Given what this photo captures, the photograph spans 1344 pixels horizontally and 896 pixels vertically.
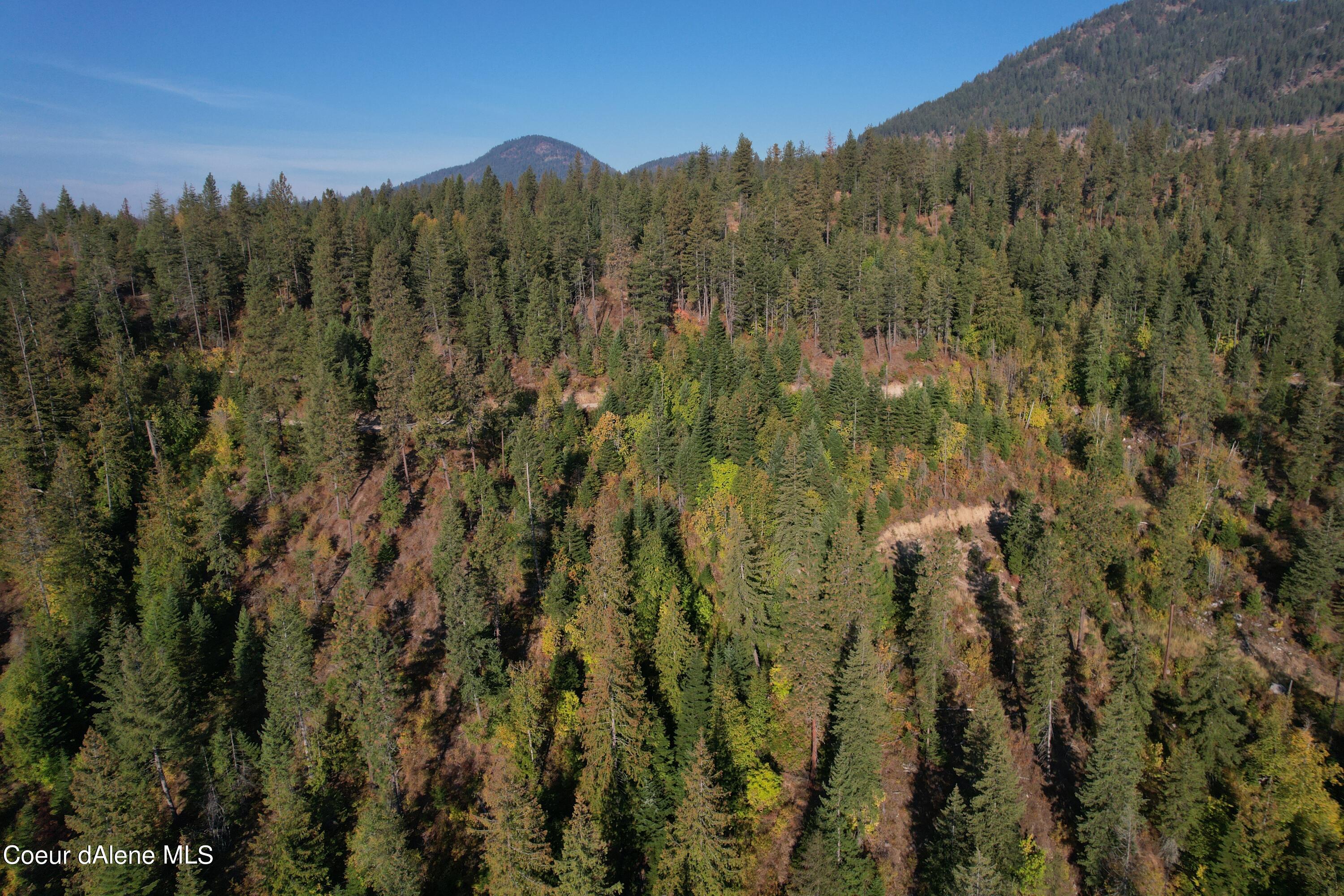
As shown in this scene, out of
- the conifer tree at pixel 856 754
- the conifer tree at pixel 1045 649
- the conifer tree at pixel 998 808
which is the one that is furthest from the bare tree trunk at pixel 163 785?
the conifer tree at pixel 1045 649

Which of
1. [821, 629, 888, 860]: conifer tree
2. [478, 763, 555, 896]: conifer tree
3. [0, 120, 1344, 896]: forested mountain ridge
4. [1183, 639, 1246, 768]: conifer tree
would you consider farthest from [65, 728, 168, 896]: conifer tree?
[1183, 639, 1246, 768]: conifer tree

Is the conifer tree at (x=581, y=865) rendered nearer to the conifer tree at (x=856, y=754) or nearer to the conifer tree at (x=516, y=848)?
the conifer tree at (x=516, y=848)

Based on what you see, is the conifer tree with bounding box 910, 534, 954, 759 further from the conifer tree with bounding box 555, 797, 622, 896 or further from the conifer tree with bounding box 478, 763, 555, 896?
the conifer tree with bounding box 478, 763, 555, 896

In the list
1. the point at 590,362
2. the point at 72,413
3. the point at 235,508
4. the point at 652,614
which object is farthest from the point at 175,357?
the point at 652,614

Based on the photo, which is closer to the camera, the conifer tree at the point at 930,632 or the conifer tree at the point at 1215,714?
the conifer tree at the point at 1215,714

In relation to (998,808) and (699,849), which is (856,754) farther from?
(699,849)

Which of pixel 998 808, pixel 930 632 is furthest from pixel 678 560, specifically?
pixel 998 808

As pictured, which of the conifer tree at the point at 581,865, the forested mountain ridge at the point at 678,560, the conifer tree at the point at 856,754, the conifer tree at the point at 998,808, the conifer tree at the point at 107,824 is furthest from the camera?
the forested mountain ridge at the point at 678,560

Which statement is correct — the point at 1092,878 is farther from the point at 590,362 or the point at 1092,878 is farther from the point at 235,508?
the point at 235,508
